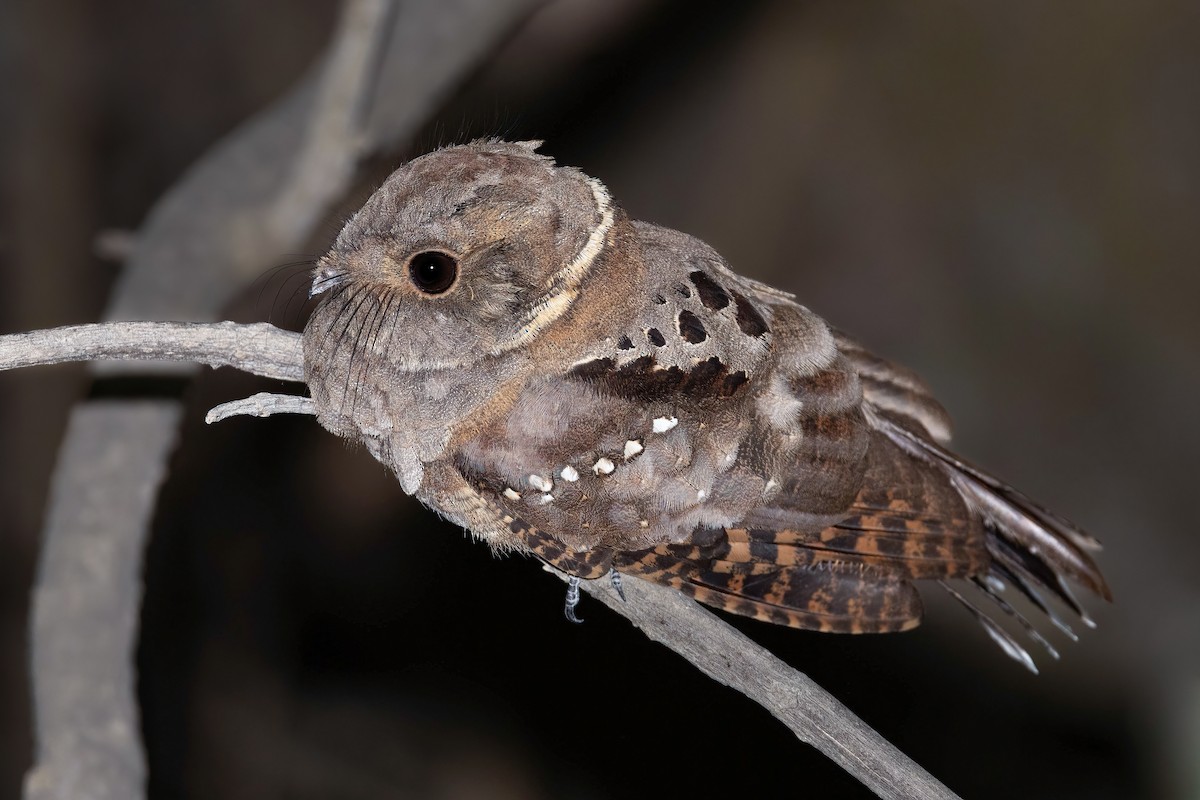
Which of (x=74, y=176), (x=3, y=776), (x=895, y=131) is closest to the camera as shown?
(x=3, y=776)

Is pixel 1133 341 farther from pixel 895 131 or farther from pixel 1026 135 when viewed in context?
pixel 895 131

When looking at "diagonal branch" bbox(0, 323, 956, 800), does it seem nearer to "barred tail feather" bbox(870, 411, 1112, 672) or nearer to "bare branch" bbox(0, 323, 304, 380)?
"bare branch" bbox(0, 323, 304, 380)

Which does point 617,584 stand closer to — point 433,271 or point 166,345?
point 433,271

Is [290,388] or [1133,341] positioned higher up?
[1133,341]

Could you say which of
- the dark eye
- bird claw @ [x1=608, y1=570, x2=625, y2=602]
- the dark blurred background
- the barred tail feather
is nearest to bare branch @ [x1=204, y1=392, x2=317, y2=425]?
the dark eye

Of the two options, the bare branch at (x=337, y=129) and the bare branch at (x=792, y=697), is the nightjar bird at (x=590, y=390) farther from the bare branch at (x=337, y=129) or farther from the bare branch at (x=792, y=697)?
the bare branch at (x=337, y=129)

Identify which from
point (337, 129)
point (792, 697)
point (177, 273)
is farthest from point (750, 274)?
point (792, 697)

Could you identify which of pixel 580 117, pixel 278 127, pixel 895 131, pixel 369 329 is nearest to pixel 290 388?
pixel 278 127
